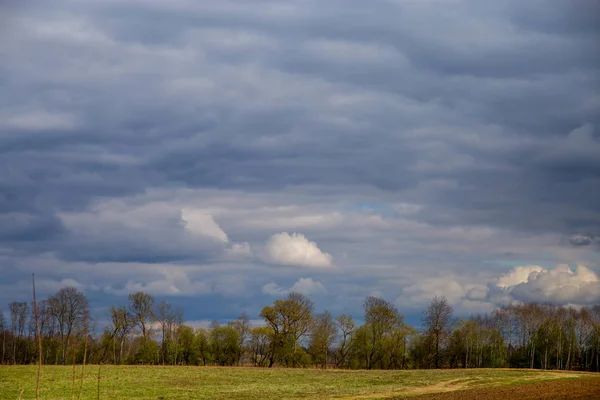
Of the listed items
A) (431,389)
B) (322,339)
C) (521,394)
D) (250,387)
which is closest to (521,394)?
(521,394)

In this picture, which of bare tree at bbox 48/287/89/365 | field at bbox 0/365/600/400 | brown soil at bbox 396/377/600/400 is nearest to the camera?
brown soil at bbox 396/377/600/400

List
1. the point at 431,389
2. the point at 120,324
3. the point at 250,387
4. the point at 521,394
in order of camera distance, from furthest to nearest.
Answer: the point at 120,324, the point at 250,387, the point at 431,389, the point at 521,394

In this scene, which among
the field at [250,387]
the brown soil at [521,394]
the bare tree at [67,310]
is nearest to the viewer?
the brown soil at [521,394]

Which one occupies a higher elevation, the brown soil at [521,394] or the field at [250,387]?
the brown soil at [521,394]

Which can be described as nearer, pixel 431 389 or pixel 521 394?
pixel 521 394

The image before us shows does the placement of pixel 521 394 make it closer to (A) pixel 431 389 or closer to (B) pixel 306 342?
(A) pixel 431 389

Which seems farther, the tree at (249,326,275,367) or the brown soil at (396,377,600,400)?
the tree at (249,326,275,367)

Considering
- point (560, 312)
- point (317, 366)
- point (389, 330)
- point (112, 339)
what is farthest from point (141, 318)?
point (560, 312)

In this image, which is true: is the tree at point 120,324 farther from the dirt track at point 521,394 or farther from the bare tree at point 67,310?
the dirt track at point 521,394

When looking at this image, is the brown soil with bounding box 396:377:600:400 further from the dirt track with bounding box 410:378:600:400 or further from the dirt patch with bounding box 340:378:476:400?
the dirt patch with bounding box 340:378:476:400

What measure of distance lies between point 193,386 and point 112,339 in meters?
65.9

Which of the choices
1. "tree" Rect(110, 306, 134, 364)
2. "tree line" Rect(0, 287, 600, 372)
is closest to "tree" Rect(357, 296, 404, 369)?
"tree line" Rect(0, 287, 600, 372)

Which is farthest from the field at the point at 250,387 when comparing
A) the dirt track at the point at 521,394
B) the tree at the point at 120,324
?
the tree at the point at 120,324

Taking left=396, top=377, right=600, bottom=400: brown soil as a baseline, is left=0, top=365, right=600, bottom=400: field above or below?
below
